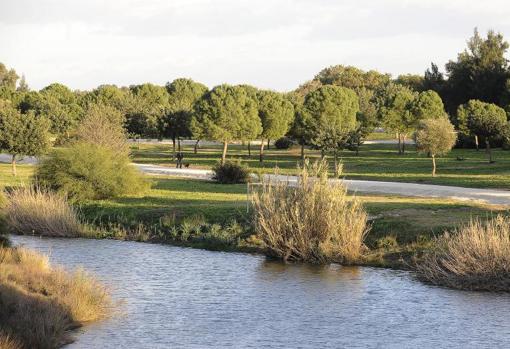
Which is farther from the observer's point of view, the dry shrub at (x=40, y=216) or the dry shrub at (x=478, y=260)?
the dry shrub at (x=40, y=216)

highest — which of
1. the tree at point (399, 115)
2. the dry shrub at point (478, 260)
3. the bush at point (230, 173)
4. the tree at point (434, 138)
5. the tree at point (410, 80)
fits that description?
the tree at point (410, 80)

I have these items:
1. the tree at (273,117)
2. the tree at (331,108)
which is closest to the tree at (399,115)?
the tree at (331,108)

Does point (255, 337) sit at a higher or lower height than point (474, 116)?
lower

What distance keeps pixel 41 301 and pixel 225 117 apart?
212ft

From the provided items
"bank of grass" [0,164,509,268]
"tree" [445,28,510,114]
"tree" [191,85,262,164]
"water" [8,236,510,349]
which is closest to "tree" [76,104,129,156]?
"tree" [191,85,262,164]

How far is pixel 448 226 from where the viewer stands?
35.6 m

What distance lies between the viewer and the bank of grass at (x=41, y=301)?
802 inches

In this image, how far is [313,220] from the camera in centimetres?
3319

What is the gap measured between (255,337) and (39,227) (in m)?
21.2

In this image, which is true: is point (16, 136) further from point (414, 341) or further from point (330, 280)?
point (414, 341)

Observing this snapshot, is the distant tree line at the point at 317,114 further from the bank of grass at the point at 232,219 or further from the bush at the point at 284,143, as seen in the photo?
the bank of grass at the point at 232,219

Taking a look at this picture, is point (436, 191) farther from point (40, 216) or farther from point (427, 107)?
point (427, 107)

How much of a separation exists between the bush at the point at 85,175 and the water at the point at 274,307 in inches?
532

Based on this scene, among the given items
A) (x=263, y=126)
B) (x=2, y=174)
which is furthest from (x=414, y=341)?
(x=263, y=126)
